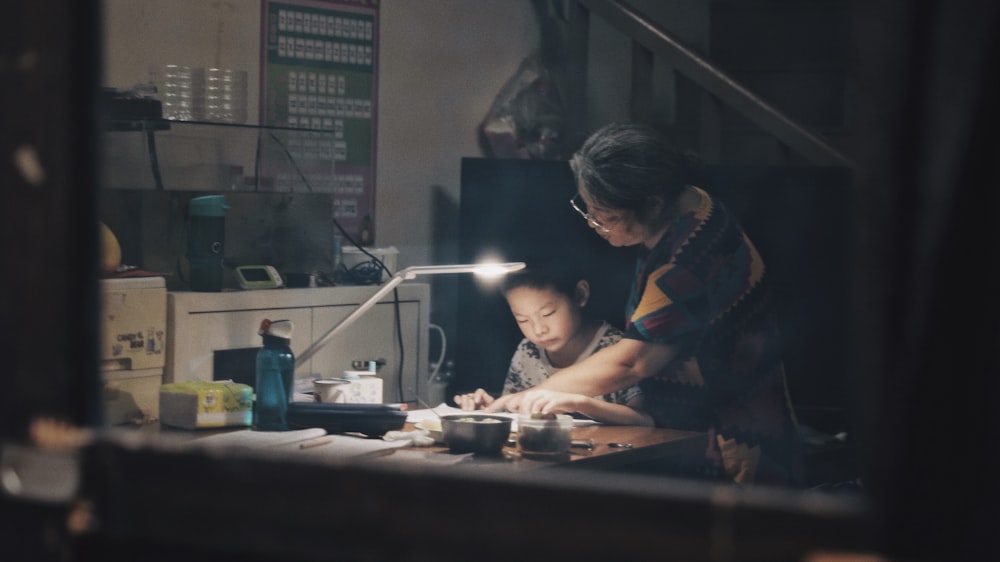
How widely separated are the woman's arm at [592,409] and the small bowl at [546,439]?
0.47 meters

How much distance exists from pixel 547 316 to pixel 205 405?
1.14 m

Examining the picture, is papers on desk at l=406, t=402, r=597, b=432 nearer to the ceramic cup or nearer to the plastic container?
the ceramic cup

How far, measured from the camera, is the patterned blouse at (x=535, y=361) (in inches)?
134

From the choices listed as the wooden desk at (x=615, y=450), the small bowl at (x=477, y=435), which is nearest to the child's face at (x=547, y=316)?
the wooden desk at (x=615, y=450)

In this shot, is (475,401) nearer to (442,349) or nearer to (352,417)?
(352,417)

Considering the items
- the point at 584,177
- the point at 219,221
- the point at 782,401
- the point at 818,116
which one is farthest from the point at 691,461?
the point at 818,116

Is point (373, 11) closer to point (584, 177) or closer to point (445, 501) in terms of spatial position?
point (584, 177)

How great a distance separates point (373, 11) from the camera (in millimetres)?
4391

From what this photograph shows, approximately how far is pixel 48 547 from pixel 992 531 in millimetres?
787

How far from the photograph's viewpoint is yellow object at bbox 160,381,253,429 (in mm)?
2646

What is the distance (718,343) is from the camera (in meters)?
3.06

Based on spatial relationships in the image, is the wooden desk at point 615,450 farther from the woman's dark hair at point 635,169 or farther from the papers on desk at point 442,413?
the woman's dark hair at point 635,169

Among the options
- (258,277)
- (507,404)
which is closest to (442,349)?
(258,277)

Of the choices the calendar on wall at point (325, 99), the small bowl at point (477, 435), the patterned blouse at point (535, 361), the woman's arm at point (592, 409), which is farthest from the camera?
the calendar on wall at point (325, 99)
